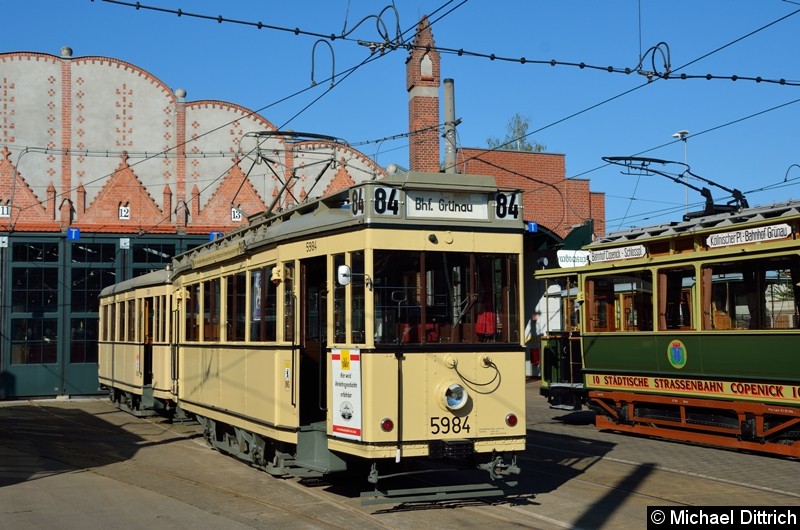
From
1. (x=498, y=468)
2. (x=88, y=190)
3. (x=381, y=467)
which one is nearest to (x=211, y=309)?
(x=381, y=467)

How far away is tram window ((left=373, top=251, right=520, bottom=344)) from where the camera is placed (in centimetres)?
959

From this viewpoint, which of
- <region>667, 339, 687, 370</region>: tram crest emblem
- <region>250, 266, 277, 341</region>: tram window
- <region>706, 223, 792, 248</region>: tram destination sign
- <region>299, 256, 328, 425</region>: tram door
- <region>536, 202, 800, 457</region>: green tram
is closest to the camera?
<region>299, 256, 328, 425</region>: tram door

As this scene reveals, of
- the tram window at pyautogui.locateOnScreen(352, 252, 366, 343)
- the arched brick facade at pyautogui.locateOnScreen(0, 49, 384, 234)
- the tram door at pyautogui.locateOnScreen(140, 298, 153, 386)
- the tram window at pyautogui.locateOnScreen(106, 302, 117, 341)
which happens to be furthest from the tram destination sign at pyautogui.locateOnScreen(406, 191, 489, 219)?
the arched brick facade at pyautogui.locateOnScreen(0, 49, 384, 234)

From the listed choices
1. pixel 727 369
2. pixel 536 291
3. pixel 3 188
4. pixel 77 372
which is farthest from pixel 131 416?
pixel 536 291

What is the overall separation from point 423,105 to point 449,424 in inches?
947

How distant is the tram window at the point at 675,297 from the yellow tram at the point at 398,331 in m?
6.10

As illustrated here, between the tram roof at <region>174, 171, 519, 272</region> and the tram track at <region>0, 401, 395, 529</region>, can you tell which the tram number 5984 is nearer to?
the tram track at <region>0, 401, 395, 529</region>

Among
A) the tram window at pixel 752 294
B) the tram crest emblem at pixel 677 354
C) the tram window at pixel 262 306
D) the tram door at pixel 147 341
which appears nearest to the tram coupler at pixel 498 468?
the tram window at pixel 262 306

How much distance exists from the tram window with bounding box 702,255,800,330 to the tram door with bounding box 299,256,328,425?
23.3 feet

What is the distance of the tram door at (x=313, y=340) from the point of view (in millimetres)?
10766

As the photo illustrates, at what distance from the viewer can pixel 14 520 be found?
948 centimetres

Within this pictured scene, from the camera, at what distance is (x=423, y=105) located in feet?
107

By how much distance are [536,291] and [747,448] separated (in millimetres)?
20391

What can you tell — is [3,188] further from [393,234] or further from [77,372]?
[393,234]
